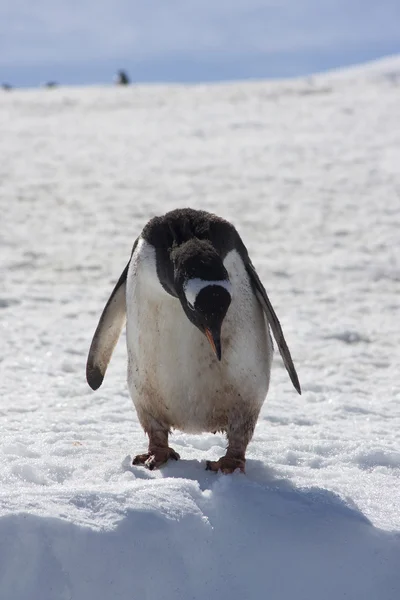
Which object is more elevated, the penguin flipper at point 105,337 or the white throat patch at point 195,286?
the white throat patch at point 195,286

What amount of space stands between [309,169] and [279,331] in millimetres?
8245

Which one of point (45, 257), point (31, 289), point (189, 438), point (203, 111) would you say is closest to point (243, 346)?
point (189, 438)

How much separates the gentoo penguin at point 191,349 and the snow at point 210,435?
154 mm

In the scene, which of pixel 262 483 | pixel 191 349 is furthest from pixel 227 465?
pixel 191 349

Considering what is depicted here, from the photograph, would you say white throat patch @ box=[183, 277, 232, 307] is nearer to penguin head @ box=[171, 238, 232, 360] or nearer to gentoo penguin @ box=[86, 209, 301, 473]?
penguin head @ box=[171, 238, 232, 360]

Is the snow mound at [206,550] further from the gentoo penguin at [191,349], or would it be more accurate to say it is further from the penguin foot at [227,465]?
the gentoo penguin at [191,349]

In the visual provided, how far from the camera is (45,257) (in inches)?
296

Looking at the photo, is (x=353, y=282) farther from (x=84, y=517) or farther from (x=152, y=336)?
(x=84, y=517)

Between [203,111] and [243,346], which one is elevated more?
[203,111]

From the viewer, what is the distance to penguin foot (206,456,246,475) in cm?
264

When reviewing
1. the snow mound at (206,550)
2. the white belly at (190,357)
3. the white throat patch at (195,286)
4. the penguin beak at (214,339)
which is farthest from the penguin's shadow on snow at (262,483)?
the white throat patch at (195,286)

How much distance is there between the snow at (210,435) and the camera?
215cm

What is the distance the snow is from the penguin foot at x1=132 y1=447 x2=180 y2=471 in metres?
0.07

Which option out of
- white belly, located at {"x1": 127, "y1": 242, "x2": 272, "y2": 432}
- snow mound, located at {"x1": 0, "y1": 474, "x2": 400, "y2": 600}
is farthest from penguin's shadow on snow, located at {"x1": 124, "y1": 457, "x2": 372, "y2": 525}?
white belly, located at {"x1": 127, "y1": 242, "x2": 272, "y2": 432}
